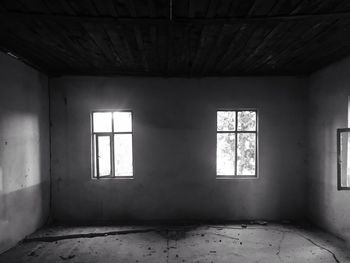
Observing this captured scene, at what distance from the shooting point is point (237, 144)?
5.75 meters

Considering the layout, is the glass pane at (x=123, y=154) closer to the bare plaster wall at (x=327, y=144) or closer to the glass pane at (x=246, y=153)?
the glass pane at (x=246, y=153)

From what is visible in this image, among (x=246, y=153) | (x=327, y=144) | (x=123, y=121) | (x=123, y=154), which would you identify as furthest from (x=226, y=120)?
(x=123, y=154)

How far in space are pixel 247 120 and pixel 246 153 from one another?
0.73 metres

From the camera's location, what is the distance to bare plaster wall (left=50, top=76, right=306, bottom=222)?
18.8 ft

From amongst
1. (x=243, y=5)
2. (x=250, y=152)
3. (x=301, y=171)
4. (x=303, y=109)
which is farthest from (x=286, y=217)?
(x=243, y=5)

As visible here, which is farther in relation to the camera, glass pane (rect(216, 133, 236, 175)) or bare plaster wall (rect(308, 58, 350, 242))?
glass pane (rect(216, 133, 236, 175))

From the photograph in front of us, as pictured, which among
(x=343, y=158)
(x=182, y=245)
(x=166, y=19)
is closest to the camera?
(x=166, y=19)

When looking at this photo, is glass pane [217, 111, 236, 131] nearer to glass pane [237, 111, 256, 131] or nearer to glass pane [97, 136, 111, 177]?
glass pane [237, 111, 256, 131]

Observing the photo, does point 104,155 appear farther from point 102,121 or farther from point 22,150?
point 22,150

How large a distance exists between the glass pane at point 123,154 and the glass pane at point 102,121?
0.29m

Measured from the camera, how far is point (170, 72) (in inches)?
218

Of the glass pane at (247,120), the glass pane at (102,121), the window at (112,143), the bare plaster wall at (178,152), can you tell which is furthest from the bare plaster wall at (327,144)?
the glass pane at (102,121)

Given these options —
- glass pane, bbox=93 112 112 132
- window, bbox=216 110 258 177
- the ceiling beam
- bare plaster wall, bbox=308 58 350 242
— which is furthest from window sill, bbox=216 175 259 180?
the ceiling beam

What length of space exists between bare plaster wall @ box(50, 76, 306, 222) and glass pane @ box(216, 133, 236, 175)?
0.53 feet
